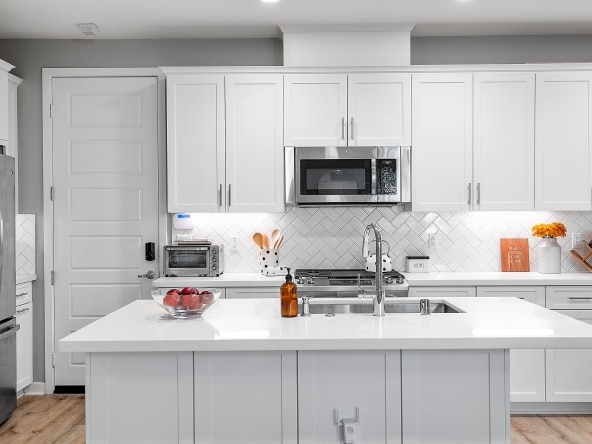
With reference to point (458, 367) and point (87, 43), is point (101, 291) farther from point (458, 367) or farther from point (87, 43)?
point (458, 367)

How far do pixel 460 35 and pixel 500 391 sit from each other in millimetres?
3167

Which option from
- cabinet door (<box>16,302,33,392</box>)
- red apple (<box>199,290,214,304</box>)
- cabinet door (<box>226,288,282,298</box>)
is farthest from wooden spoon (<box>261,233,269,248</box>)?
red apple (<box>199,290,214,304</box>)

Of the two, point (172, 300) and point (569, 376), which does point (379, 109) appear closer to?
point (569, 376)

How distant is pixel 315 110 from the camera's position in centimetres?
426

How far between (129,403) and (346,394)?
816 mm

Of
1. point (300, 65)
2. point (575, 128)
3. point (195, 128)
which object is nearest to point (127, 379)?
point (195, 128)

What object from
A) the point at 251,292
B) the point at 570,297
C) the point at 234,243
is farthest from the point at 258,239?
the point at 570,297

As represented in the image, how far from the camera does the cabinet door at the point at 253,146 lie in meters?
4.27

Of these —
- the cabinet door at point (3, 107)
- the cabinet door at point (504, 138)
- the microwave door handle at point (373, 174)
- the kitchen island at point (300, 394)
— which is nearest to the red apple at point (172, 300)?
the kitchen island at point (300, 394)

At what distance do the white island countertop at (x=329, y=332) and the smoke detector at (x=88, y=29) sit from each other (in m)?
2.50

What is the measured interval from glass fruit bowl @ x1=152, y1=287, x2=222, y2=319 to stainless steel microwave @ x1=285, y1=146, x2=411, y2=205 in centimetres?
181

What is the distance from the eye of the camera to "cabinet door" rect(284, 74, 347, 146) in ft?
14.0

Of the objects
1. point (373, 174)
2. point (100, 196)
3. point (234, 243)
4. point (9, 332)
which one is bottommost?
point (9, 332)

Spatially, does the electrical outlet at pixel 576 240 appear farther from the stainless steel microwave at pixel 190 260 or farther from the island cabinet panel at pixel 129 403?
the island cabinet panel at pixel 129 403
